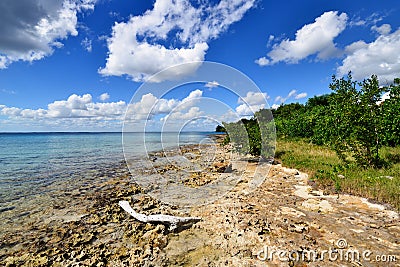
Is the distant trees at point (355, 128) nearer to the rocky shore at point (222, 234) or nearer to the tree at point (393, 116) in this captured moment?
the tree at point (393, 116)

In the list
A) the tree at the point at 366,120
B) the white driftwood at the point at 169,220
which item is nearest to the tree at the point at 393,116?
the tree at the point at 366,120

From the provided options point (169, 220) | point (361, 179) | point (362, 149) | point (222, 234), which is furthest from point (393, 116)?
point (169, 220)

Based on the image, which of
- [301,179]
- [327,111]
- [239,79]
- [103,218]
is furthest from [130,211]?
[327,111]

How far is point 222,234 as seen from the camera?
521 cm

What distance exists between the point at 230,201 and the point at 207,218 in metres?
1.73

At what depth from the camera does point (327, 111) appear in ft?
75.5

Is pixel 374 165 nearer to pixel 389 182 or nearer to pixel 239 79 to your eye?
pixel 389 182

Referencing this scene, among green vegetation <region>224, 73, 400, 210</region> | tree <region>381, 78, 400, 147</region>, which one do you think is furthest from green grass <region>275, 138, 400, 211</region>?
tree <region>381, 78, 400, 147</region>

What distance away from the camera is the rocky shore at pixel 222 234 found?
4305mm

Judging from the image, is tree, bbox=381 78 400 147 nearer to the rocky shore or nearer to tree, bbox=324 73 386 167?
tree, bbox=324 73 386 167

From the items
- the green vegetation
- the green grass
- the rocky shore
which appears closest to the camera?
the rocky shore

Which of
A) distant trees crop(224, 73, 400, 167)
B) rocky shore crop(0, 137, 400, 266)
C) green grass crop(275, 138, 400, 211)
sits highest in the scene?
distant trees crop(224, 73, 400, 167)

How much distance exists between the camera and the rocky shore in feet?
14.1

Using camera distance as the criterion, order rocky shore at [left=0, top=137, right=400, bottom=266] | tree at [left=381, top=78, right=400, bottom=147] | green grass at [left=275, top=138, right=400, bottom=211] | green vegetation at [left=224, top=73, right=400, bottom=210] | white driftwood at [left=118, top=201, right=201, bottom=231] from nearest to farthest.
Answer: rocky shore at [left=0, top=137, right=400, bottom=266] → white driftwood at [left=118, top=201, right=201, bottom=231] → green grass at [left=275, top=138, right=400, bottom=211] → green vegetation at [left=224, top=73, right=400, bottom=210] → tree at [left=381, top=78, right=400, bottom=147]
